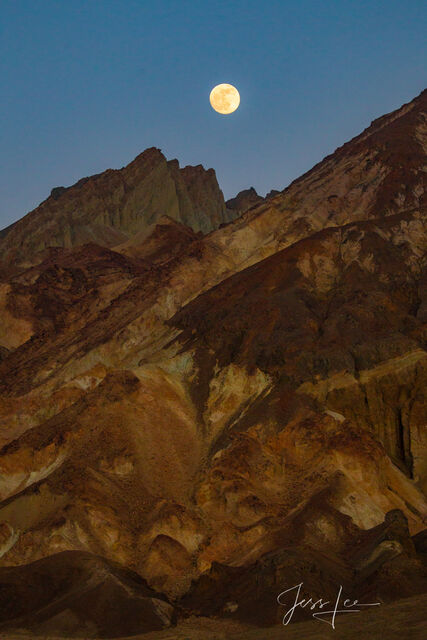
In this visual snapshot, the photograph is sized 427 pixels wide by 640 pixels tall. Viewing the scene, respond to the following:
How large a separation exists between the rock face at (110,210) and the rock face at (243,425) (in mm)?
51473

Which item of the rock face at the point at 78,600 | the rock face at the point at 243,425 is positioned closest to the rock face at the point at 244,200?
the rock face at the point at 243,425

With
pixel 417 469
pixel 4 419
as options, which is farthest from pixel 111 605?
pixel 4 419

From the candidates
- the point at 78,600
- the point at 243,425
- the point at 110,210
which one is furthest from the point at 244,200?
the point at 78,600

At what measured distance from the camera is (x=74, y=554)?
2962cm

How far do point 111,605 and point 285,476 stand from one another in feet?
38.1

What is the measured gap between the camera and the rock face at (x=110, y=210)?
11388cm

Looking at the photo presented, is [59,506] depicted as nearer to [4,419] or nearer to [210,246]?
[4,419]

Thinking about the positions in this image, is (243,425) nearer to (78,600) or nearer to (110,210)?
(78,600)
